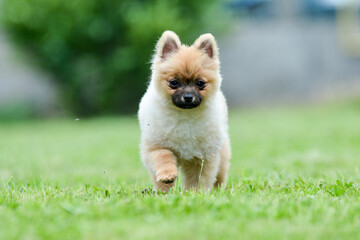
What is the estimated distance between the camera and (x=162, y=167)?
12.9ft

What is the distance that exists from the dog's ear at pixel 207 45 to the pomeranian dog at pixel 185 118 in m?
0.03

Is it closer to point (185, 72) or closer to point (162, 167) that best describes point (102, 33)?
point (185, 72)

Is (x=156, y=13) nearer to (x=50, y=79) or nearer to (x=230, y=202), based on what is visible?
(x=50, y=79)

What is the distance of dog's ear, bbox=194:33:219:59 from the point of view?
4.51 metres

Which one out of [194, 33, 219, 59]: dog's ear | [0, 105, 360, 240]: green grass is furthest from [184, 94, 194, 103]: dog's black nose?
[0, 105, 360, 240]: green grass

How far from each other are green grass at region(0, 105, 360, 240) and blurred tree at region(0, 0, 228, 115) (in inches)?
303

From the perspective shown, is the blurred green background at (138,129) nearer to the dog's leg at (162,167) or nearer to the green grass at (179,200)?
the green grass at (179,200)

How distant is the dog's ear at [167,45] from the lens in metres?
4.48

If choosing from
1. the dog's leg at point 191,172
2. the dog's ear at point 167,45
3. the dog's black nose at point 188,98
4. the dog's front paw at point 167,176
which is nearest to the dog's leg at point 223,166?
the dog's leg at point 191,172

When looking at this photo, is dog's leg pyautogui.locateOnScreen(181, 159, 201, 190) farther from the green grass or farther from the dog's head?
the dog's head

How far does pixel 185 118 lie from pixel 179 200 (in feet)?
3.37

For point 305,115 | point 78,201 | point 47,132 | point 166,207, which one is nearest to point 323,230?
point 166,207

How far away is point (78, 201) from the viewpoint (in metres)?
3.47

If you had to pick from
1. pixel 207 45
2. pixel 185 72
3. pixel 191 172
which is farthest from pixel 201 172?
pixel 207 45
